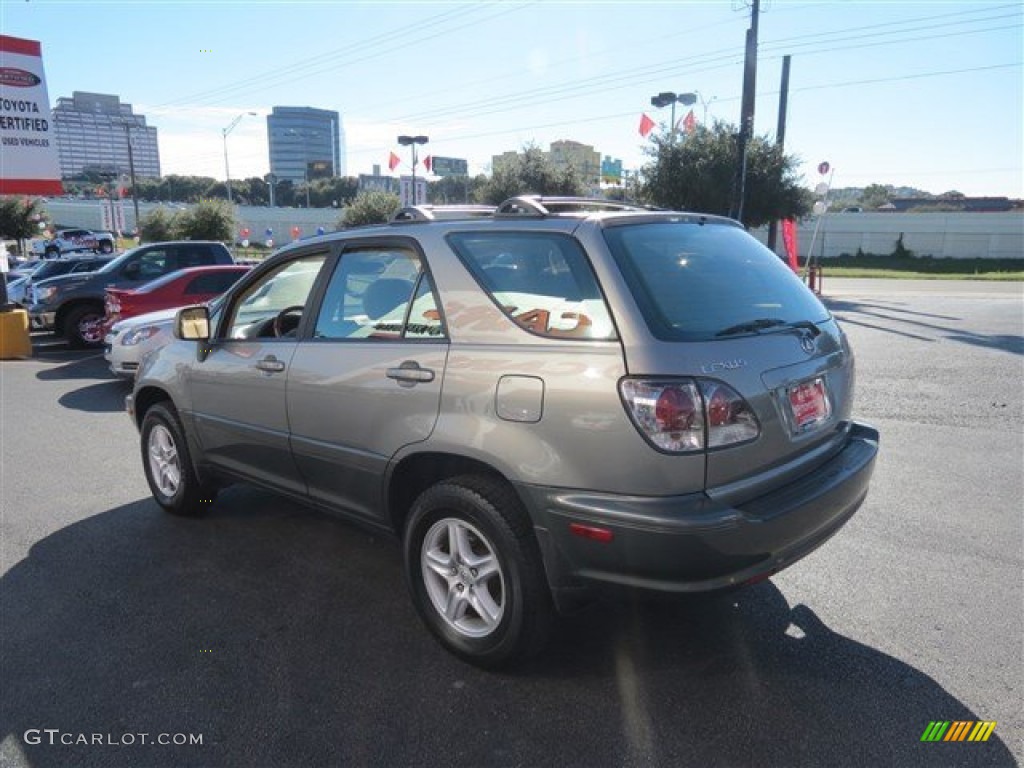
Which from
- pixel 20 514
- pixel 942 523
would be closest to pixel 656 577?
pixel 942 523

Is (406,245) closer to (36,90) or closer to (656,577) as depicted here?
(656,577)

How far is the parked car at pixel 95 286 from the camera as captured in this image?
497 inches

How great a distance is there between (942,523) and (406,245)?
12.0ft

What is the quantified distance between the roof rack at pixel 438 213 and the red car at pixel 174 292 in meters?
8.02

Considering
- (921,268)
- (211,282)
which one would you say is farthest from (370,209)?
(921,268)

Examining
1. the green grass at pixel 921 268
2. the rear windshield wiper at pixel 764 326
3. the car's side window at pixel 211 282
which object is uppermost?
the rear windshield wiper at pixel 764 326

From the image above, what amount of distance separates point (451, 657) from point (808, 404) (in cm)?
186

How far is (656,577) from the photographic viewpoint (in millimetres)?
2510

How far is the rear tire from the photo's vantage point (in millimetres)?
12930

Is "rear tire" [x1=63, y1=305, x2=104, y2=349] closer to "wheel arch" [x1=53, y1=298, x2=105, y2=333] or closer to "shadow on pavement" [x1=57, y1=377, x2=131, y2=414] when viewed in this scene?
"wheel arch" [x1=53, y1=298, x2=105, y2=333]

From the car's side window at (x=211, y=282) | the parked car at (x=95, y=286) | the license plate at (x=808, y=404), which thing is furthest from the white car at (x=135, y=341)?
the license plate at (x=808, y=404)

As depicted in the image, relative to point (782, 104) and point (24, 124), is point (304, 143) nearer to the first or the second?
point (782, 104)

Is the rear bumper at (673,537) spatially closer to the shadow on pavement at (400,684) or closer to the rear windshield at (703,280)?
the shadow on pavement at (400,684)

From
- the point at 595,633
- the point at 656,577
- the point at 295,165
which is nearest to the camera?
the point at 656,577
